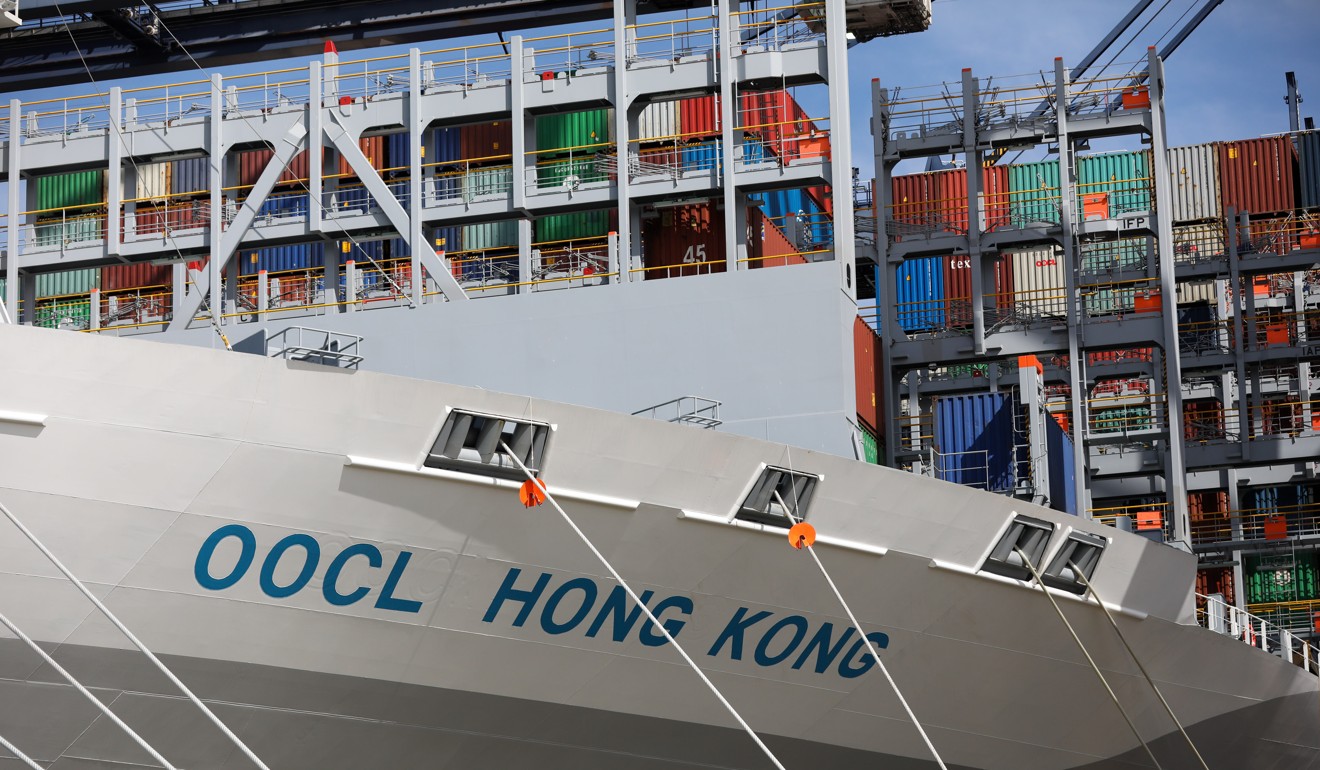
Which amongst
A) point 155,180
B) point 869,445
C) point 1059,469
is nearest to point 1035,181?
point 1059,469

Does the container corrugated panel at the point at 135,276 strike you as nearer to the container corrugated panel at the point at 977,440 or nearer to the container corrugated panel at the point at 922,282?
the container corrugated panel at the point at 977,440

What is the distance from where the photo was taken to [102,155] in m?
24.7

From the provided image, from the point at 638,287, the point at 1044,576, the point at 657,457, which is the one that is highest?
the point at 638,287

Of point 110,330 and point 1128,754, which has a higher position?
point 110,330

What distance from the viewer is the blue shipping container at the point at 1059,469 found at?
84.7ft

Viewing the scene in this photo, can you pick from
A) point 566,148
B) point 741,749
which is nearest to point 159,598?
point 741,749

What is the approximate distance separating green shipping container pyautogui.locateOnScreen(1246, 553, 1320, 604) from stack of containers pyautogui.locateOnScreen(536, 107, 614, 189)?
2377 centimetres

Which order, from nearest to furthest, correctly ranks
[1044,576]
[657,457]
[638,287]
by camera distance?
1. [657,457]
2. [1044,576]
3. [638,287]

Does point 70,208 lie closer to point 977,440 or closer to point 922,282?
point 977,440

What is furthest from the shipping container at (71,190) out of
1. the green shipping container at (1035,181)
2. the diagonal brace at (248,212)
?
the green shipping container at (1035,181)

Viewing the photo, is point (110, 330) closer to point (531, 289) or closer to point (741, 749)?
point (531, 289)

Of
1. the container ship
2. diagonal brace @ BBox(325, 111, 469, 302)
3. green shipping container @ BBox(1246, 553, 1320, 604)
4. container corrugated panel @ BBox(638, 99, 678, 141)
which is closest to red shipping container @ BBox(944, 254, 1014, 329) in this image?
the container ship

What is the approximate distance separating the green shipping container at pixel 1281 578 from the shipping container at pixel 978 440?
56.8 ft

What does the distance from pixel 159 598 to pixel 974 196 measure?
24384 millimetres
